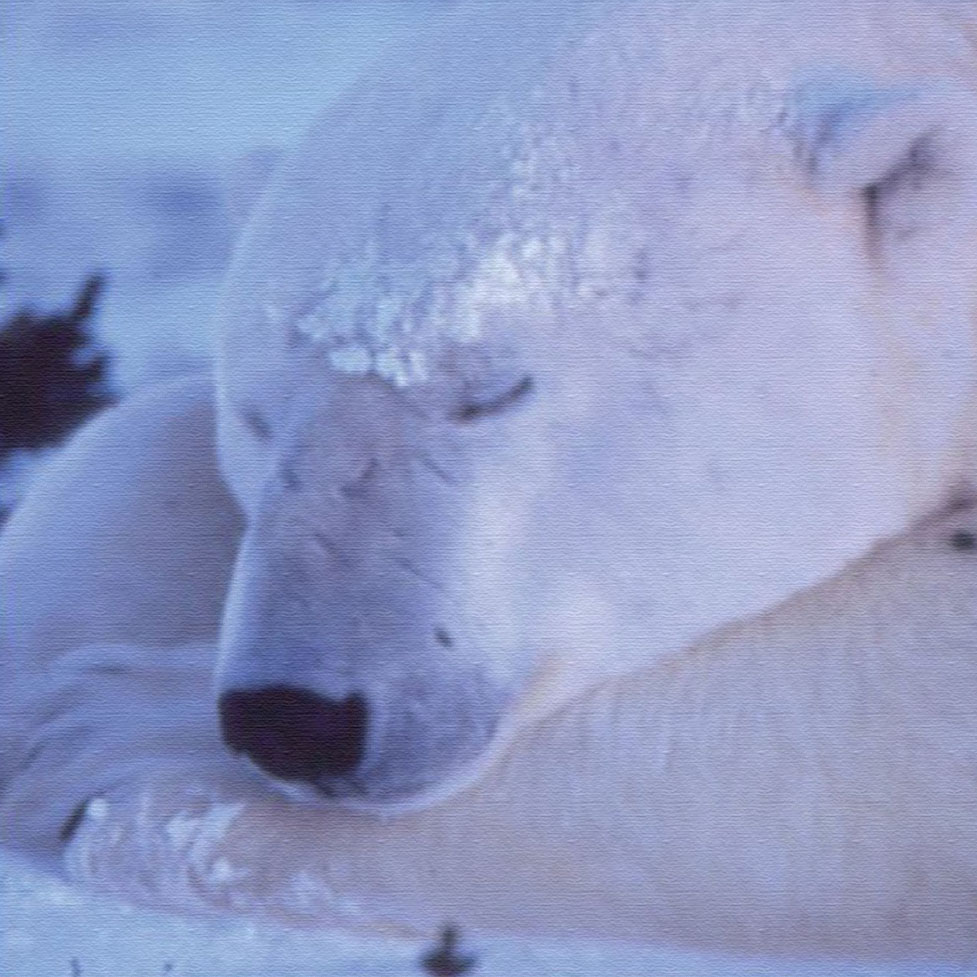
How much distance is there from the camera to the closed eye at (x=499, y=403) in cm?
139

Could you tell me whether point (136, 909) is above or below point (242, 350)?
below

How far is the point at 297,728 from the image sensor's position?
4.23 feet

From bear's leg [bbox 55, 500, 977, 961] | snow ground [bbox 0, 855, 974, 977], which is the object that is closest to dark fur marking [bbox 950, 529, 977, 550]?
bear's leg [bbox 55, 500, 977, 961]

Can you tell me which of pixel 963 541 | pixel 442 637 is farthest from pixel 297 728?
pixel 963 541

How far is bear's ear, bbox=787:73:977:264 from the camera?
1.49 m

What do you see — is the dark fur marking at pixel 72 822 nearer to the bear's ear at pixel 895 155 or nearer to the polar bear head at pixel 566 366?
the polar bear head at pixel 566 366

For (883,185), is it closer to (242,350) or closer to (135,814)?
(242,350)

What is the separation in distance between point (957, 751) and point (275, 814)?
1.73 feet

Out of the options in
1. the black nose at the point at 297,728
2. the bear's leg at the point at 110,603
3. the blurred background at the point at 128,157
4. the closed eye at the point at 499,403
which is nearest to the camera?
the black nose at the point at 297,728

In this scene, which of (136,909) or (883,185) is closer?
(136,909)

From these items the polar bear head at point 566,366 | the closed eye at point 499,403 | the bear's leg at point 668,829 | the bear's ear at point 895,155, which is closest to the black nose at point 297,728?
the polar bear head at point 566,366

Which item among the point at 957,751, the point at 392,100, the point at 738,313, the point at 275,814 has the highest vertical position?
the point at 392,100

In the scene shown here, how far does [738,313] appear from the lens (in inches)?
56.9

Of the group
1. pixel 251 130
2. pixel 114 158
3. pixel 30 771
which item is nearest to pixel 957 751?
pixel 30 771
